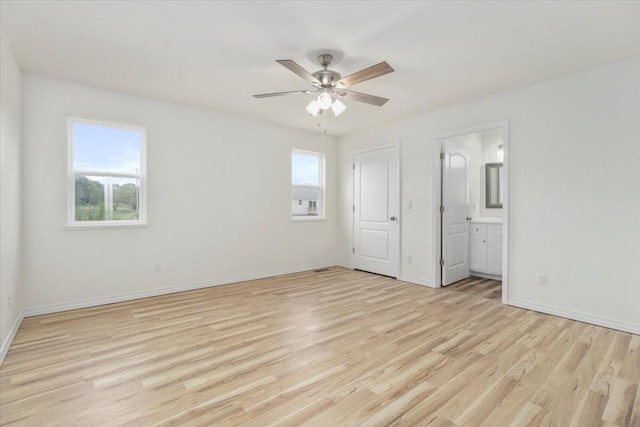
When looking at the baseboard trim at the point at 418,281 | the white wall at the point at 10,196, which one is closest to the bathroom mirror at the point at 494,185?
the baseboard trim at the point at 418,281

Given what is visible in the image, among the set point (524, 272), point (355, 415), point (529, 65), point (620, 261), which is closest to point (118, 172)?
point (355, 415)

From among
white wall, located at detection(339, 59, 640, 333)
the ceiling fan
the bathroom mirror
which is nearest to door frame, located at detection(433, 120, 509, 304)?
white wall, located at detection(339, 59, 640, 333)

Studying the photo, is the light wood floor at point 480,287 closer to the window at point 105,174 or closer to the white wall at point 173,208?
the white wall at point 173,208

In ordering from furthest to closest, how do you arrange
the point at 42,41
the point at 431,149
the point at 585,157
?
the point at 431,149
the point at 585,157
the point at 42,41

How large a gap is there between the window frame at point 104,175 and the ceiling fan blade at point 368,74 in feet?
9.10

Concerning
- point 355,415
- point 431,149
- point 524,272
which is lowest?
point 355,415

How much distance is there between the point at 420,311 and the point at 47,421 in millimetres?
3253

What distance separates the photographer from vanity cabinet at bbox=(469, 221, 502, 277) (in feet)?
16.7

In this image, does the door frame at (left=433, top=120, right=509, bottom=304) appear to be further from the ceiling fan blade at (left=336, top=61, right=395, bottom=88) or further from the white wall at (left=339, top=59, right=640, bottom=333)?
the ceiling fan blade at (left=336, top=61, right=395, bottom=88)

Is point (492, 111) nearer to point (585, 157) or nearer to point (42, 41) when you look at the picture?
point (585, 157)

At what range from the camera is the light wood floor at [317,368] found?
185 centimetres

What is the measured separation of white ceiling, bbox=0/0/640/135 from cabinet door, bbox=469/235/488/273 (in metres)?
2.48

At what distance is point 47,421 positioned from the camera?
1.77 meters

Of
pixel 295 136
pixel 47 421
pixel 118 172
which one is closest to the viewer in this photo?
pixel 47 421
